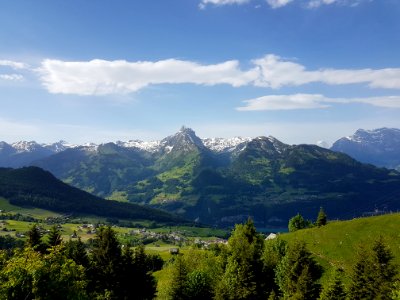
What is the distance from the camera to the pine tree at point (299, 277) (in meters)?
67.8

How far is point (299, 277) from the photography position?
6819cm

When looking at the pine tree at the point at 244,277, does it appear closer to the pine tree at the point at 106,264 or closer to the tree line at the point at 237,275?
the tree line at the point at 237,275

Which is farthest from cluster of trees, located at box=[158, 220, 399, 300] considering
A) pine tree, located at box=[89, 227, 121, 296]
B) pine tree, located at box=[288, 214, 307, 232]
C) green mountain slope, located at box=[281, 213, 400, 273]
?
pine tree, located at box=[288, 214, 307, 232]

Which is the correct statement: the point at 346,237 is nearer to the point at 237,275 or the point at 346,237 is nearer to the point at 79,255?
the point at 237,275

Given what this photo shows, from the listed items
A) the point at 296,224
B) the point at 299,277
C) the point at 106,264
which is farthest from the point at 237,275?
the point at 296,224

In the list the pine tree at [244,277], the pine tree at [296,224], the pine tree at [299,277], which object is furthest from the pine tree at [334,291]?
the pine tree at [296,224]

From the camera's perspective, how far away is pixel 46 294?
38.5 metres

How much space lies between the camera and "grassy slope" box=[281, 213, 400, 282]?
A: 326 feet

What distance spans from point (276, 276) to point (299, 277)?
15.6m

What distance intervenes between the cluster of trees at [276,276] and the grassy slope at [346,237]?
24.8 ft

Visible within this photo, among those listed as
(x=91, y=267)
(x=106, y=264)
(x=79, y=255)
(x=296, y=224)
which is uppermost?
(x=79, y=255)

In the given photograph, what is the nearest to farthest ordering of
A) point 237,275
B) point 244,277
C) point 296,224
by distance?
point 244,277 → point 237,275 → point 296,224

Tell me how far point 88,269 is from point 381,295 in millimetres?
50261

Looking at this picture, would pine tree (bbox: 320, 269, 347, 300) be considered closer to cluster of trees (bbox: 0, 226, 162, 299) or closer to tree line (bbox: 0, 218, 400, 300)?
tree line (bbox: 0, 218, 400, 300)
